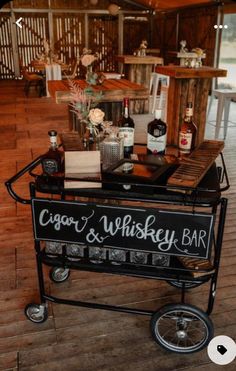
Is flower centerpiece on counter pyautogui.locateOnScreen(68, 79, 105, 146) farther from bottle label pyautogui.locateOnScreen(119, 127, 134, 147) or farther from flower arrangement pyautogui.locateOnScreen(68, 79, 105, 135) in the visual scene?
bottle label pyautogui.locateOnScreen(119, 127, 134, 147)

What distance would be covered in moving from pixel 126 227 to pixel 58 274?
91 centimetres

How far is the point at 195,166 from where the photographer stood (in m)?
1.67

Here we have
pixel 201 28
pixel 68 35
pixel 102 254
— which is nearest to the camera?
pixel 102 254

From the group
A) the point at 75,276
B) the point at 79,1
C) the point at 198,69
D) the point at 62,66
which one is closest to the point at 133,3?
the point at 79,1

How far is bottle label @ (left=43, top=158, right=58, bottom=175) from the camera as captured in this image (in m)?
1.71

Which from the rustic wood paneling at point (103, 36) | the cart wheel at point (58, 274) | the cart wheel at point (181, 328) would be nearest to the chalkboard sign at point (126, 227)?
the cart wheel at point (181, 328)

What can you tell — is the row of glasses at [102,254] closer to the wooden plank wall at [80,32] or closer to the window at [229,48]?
the window at [229,48]

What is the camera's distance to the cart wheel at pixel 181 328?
1700 millimetres

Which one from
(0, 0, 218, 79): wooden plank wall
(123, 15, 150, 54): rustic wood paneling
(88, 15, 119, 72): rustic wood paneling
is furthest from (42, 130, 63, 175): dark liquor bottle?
(123, 15, 150, 54): rustic wood paneling

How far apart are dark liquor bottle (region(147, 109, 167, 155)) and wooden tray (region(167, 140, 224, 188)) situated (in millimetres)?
Result: 201

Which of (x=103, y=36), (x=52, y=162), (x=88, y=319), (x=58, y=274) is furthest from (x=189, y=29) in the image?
(x=88, y=319)

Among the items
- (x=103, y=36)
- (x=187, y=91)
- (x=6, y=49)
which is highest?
(x=103, y=36)

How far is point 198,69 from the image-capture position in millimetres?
4699

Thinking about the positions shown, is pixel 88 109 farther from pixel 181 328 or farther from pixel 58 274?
pixel 181 328
